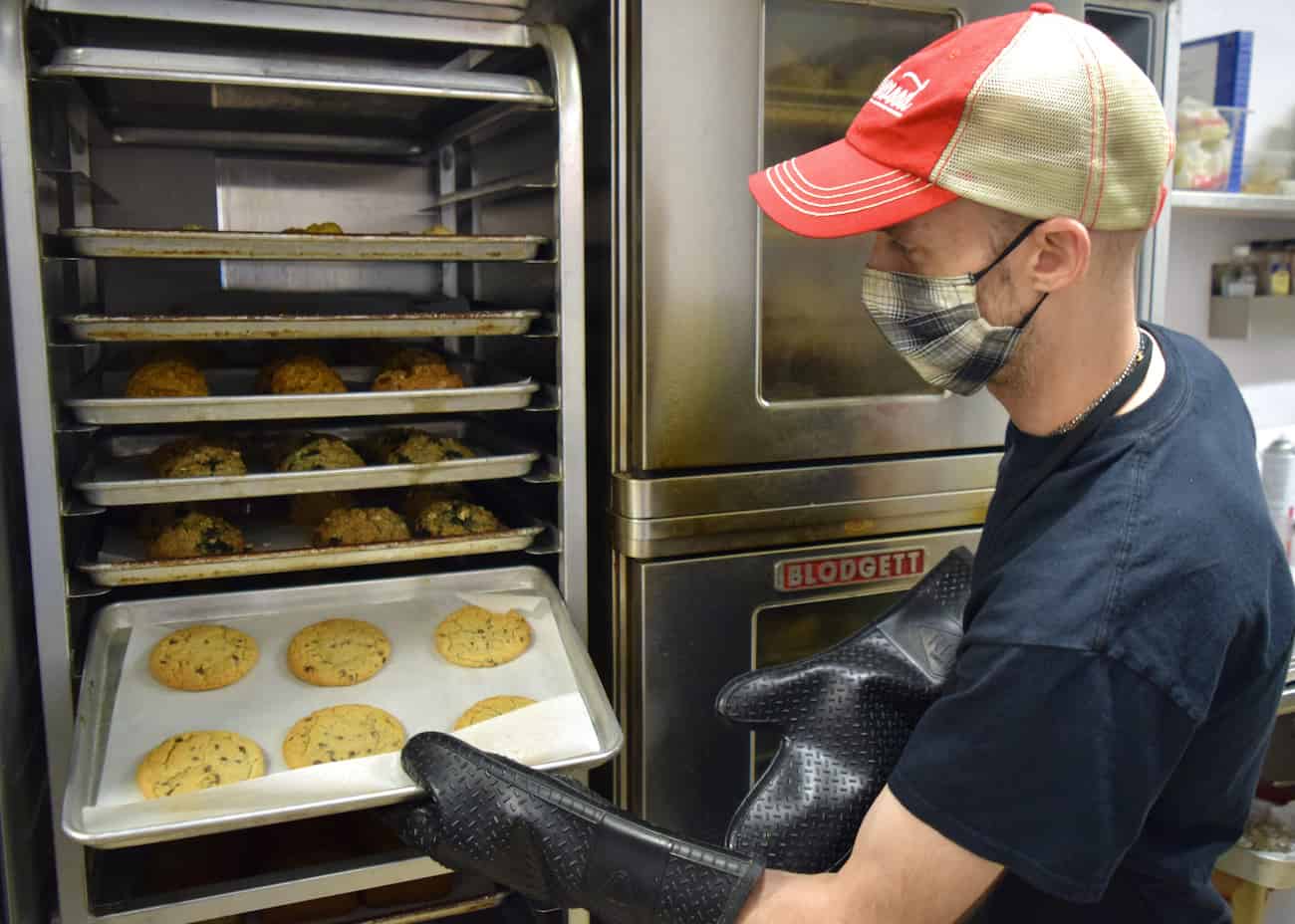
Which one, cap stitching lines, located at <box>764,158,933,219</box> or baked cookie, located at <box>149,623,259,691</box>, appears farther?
baked cookie, located at <box>149,623,259,691</box>

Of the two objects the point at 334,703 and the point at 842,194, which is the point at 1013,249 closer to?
the point at 842,194

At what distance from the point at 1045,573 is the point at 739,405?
74cm

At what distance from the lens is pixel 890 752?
1464 mm

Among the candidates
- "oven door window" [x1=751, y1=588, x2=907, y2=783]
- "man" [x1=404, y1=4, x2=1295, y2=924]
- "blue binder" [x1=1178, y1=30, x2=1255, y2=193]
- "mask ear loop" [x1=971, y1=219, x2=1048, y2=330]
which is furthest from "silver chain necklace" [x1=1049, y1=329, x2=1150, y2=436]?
"blue binder" [x1=1178, y1=30, x2=1255, y2=193]

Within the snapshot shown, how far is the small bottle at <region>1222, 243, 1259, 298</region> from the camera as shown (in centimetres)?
Result: 279

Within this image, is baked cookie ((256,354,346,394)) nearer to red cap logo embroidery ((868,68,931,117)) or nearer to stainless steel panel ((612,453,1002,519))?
stainless steel panel ((612,453,1002,519))

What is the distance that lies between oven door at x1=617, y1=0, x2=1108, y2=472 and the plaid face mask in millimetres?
453

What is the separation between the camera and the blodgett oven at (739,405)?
159cm

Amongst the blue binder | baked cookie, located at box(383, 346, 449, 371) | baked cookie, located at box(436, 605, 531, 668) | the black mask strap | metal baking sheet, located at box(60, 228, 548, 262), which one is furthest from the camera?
the blue binder

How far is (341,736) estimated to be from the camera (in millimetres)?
1447

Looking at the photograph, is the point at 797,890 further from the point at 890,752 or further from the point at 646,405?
the point at 646,405

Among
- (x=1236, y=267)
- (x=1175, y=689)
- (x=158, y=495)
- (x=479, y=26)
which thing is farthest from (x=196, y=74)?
(x=1236, y=267)

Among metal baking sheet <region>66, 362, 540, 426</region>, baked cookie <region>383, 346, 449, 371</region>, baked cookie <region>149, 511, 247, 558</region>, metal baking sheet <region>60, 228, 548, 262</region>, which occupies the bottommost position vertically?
baked cookie <region>149, 511, 247, 558</region>

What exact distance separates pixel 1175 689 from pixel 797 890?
440 millimetres
